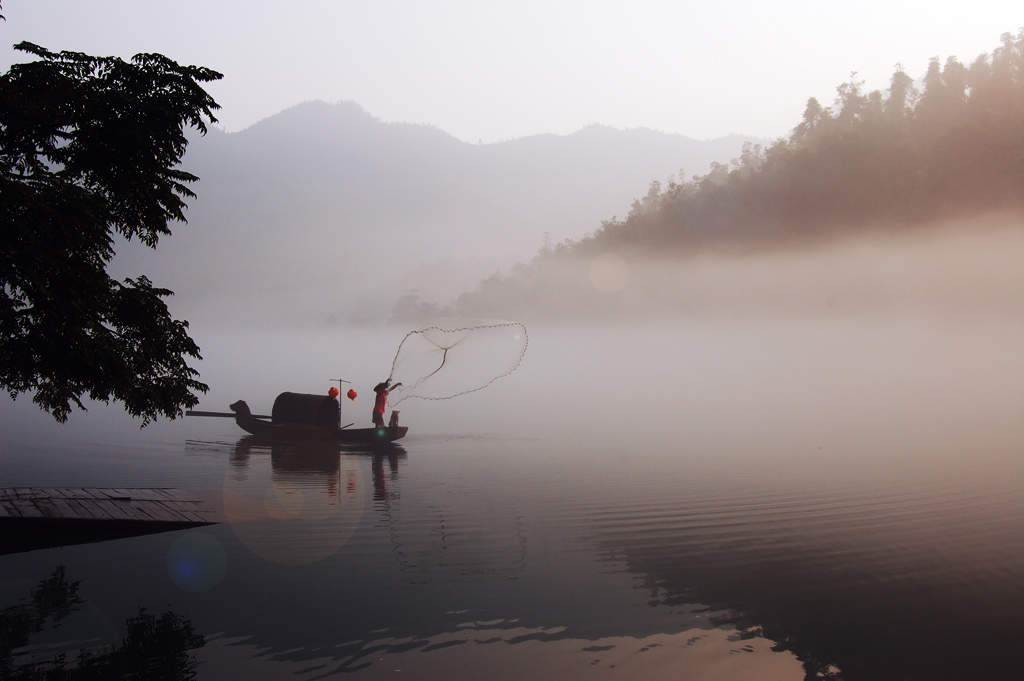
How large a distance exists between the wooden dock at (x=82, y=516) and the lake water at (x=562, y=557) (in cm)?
48

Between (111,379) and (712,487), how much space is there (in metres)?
20.2

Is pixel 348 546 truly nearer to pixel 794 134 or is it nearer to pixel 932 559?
pixel 932 559

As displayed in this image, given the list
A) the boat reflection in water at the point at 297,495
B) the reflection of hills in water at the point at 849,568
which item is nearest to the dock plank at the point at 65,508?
the boat reflection in water at the point at 297,495

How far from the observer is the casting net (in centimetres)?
2788

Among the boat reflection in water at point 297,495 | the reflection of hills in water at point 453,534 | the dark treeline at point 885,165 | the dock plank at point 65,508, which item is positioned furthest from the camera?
the dark treeline at point 885,165

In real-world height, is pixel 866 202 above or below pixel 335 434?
above

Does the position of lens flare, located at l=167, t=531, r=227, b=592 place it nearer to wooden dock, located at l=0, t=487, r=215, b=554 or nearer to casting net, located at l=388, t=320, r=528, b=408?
wooden dock, located at l=0, t=487, r=215, b=554

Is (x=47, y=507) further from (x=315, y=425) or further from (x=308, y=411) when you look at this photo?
(x=308, y=411)

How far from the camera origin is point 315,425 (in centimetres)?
3728

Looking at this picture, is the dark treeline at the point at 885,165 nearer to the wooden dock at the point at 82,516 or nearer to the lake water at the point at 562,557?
the lake water at the point at 562,557

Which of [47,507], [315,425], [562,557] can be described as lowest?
[562,557]

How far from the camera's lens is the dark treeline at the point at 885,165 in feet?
380

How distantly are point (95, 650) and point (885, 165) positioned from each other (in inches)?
5846

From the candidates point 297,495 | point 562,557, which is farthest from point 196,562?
point 297,495
